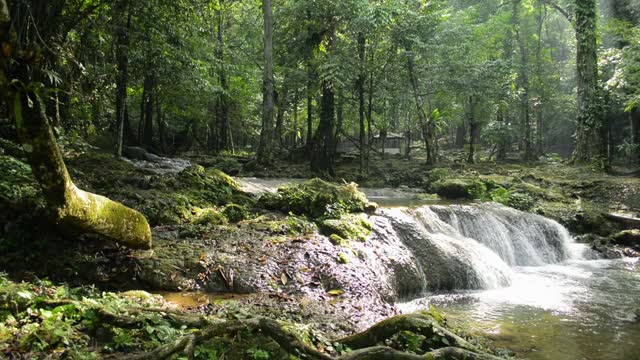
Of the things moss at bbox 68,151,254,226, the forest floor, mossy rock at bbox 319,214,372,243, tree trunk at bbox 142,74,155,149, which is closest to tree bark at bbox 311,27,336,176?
the forest floor

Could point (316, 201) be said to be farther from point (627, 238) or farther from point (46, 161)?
point (627, 238)

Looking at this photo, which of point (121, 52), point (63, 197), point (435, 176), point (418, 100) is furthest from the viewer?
point (418, 100)

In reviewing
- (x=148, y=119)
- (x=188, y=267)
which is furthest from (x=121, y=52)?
(x=148, y=119)

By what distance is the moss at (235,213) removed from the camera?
848cm

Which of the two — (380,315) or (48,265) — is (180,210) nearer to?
(48,265)

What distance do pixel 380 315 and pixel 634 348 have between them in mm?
3629

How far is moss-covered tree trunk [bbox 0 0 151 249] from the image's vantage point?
3.86m

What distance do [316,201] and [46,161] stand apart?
18.1ft

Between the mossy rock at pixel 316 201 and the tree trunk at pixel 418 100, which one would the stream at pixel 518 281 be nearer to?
the mossy rock at pixel 316 201

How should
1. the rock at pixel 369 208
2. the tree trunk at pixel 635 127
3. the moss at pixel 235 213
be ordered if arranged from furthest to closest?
the tree trunk at pixel 635 127 → the rock at pixel 369 208 → the moss at pixel 235 213

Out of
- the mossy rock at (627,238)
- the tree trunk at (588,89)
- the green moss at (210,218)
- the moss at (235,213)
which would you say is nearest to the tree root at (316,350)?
the green moss at (210,218)

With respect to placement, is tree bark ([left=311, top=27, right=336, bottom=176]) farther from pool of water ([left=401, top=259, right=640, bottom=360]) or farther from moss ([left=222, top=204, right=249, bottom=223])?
pool of water ([left=401, top=259, right=640, bottom=360])

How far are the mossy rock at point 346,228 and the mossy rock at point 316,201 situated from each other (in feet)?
0.96

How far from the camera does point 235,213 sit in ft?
28.1
